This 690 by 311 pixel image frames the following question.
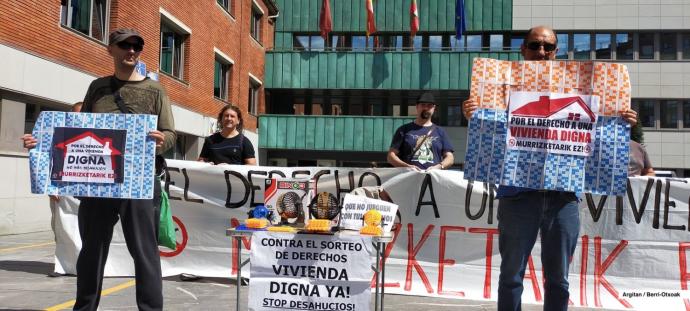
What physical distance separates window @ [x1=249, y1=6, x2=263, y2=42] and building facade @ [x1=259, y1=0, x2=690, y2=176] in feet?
3.61

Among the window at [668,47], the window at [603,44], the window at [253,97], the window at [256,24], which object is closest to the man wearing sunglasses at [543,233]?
the window at [253,97]

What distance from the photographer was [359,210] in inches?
171

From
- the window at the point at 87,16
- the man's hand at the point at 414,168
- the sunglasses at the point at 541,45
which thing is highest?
the window at the point at 87,16

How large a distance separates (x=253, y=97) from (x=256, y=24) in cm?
348

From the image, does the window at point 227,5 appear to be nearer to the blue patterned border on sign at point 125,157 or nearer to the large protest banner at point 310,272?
the blue patterned border on sign at point 125,157

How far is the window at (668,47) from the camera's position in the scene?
27375 mm

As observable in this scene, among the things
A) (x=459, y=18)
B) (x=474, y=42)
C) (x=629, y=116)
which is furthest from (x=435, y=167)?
(x=474, y=42)

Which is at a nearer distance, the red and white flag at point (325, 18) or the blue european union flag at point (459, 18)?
the blue european union flag at point (459, 18)

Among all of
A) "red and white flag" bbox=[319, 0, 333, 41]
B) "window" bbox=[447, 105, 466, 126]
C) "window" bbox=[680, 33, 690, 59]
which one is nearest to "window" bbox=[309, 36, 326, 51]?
"red and white flag" bbox=[319, 0, 333, 41]

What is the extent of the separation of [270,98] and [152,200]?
82.4 ft

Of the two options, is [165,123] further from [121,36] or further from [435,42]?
[435,42]

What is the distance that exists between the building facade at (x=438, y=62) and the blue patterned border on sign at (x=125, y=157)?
22.1 meters

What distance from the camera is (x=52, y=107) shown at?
1323 cm

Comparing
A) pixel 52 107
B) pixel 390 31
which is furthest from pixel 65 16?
pixel 390 31
